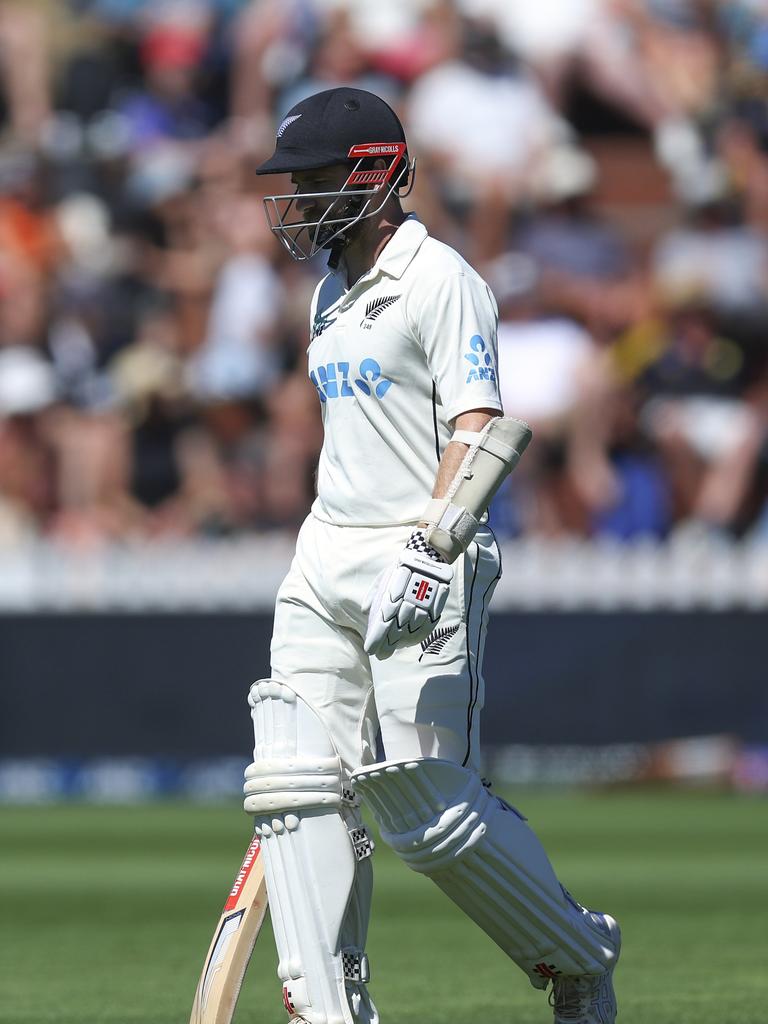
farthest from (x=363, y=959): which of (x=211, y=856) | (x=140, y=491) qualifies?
(x=140, y=491)

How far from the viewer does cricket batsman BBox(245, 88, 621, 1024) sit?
155 inches

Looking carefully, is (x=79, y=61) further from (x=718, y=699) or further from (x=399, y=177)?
(x=399, y=177)

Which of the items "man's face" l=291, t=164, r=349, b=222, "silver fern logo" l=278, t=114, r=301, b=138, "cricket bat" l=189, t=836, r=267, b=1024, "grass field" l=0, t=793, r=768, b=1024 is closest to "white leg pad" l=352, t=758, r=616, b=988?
"cricket bat" l=189, t=836, r=267, b=1024

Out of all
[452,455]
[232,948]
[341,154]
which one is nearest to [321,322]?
[341,154]

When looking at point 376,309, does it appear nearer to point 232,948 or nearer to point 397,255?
point 397,255

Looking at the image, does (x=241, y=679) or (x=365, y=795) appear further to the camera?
(x=241, y=679)

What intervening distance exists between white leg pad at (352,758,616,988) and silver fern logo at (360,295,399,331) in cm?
89

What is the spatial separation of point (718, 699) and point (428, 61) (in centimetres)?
521

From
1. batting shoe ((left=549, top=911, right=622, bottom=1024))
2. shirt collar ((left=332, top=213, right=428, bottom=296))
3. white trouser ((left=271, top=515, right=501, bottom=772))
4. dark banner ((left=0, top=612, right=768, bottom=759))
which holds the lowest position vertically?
dark banner ((left=0, top=612, right=768, bottom=759))

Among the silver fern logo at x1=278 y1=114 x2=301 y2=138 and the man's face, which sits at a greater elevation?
the silver fern logo at x1=278 y1=114 x2=301 y2=138

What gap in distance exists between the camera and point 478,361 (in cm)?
395

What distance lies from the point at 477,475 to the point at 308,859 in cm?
82

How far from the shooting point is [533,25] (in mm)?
14188

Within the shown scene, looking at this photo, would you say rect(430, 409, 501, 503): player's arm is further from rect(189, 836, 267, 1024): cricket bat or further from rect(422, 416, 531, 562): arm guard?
rect(189, 836, 267, 1024): cricket bat
